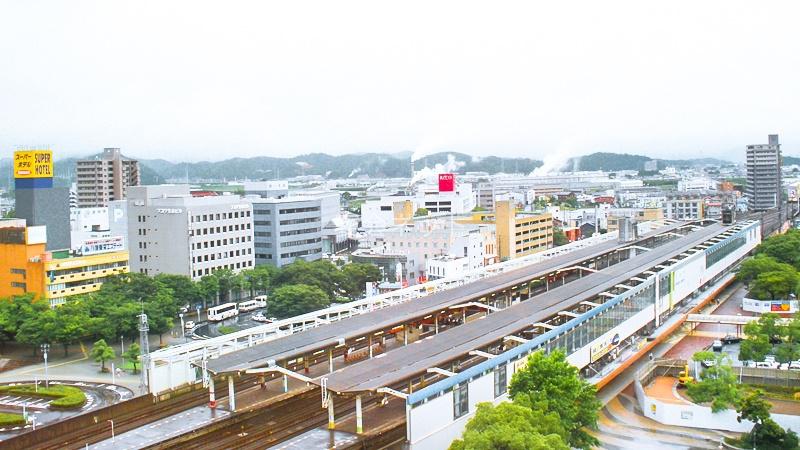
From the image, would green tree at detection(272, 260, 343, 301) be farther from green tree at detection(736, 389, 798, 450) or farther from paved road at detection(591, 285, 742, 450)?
green tree at detection(736, 389, 798, 450)

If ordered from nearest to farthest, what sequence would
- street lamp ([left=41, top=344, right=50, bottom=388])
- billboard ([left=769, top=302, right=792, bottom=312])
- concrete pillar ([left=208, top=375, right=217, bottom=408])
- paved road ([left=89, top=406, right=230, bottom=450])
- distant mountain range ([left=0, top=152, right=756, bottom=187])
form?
Answer: paved road ([left=89, top=406, right=230, bottom=450])
concrete pillar ([left=208, top=375, right=217, bottom=408])
street lamp ([left=41, top=344, right=50, bottom=388])
billboard ([left=769, top=302, right=792, bottom=312])
distant mountain range ([left=0, top=152, right=756, bottom=187])

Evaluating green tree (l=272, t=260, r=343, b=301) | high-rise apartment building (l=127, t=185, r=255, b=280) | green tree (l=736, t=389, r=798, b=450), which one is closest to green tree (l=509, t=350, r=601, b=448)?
green tree (l=736, t=389, r=798, b=450)

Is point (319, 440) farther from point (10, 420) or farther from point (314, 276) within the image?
point (314, 276)

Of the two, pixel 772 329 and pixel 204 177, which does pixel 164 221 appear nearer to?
pixel 772 329

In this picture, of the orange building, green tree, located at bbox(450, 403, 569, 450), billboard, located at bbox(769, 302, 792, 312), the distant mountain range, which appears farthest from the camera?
the distant mountain range

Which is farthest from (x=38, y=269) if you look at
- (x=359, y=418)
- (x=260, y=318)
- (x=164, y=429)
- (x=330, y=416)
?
(x=359, y=418)
